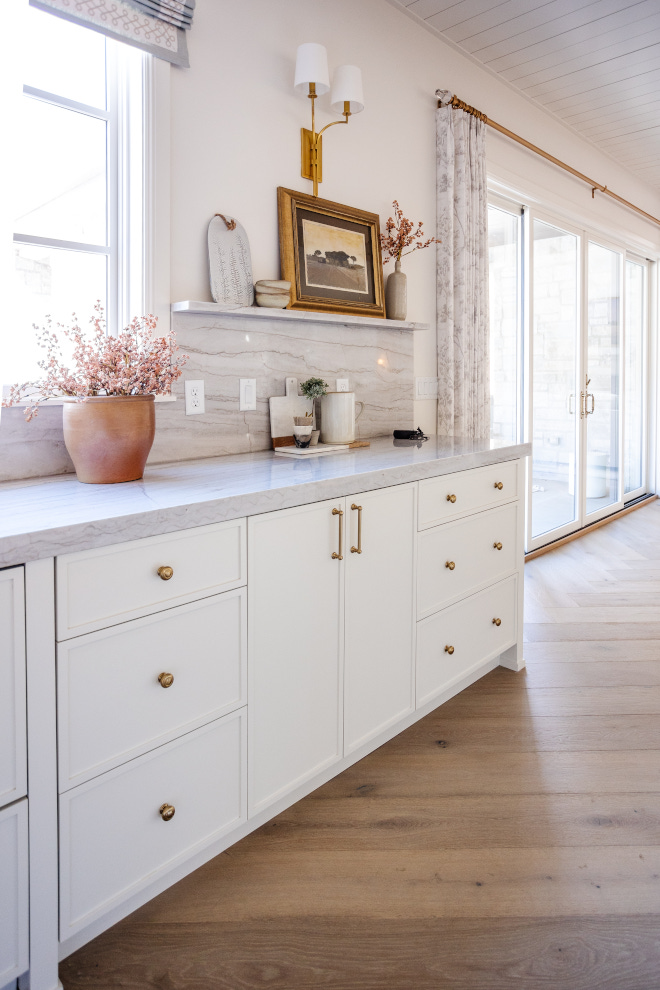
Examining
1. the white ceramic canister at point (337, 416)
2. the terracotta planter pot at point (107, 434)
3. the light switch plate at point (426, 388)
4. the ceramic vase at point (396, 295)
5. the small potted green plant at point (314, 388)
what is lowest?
the terracotta planter pot at point (107, 434)

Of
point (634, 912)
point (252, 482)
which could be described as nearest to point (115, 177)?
point (252, 482)

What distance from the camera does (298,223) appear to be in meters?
2.41

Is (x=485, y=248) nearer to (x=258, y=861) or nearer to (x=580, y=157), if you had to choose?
(x=580, y=157)

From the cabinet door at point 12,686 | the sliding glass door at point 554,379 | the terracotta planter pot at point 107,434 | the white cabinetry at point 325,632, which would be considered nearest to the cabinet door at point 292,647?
the white cabinetry at point 325,632

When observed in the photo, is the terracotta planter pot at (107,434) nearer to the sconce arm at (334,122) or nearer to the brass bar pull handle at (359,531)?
the brass bar pull handle at (359,531)

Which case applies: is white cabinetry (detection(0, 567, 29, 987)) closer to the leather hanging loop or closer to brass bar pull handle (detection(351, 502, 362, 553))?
brass bar pull handle (detection(351, 502, 362, 553))

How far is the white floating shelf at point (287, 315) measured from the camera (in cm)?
201

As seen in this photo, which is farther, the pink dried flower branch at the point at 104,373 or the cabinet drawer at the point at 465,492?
the cabinet drawer at the point at 465,492

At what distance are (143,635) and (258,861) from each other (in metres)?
0.68

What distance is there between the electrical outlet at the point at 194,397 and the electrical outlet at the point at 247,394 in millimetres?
156

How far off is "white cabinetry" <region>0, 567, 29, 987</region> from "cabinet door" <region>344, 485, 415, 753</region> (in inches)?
34.3

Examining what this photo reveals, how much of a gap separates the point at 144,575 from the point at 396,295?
185cm

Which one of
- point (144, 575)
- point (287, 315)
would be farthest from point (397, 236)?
point (144, 575)

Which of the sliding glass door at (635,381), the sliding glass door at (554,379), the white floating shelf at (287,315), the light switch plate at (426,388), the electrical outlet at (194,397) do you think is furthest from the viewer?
the sliding glass door at (635,381)
